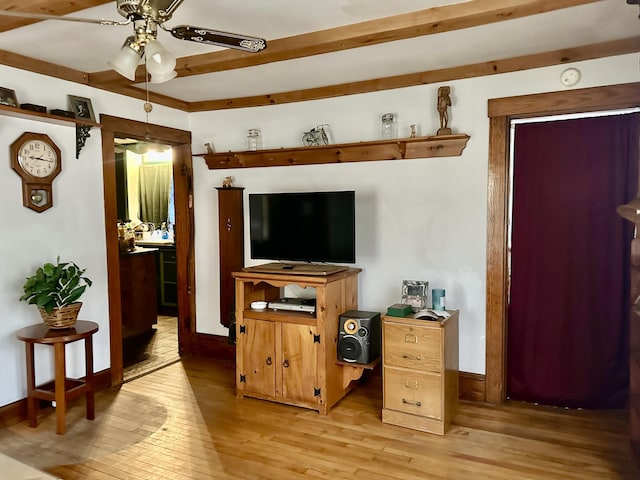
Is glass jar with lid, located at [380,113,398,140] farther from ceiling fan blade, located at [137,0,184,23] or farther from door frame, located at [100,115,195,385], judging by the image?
ceiling fan blade, located at [137,0,184,23]

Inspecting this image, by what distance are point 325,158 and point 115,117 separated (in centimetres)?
167

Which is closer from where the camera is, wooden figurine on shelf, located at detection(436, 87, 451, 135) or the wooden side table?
the wooden side table

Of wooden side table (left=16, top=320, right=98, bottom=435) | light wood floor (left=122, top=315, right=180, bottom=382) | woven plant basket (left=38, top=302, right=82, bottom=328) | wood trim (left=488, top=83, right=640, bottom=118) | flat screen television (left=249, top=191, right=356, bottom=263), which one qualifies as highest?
wood trim (left=488, top=83, right=640, bottom=118)

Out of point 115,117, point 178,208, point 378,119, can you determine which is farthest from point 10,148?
point 378,119

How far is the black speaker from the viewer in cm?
328

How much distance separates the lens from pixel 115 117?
378 centimetres

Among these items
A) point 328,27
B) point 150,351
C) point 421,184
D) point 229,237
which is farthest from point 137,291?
point 328,27

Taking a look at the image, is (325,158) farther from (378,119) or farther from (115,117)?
(115,117)

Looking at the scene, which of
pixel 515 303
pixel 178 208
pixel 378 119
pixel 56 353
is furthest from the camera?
pixel 178 208

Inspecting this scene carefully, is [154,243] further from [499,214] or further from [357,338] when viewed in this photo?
[499,214]

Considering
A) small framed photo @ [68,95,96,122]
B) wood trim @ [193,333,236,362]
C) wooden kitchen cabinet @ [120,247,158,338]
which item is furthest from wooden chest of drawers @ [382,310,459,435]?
wooden kitchen cabinet @ [120,247,158,338]

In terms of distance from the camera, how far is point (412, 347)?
3.02 meters

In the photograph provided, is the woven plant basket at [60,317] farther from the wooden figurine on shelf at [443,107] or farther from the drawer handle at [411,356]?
the wooden figurine on shelf at [443,107]

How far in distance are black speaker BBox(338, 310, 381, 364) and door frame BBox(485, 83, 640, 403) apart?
2.68 feet
